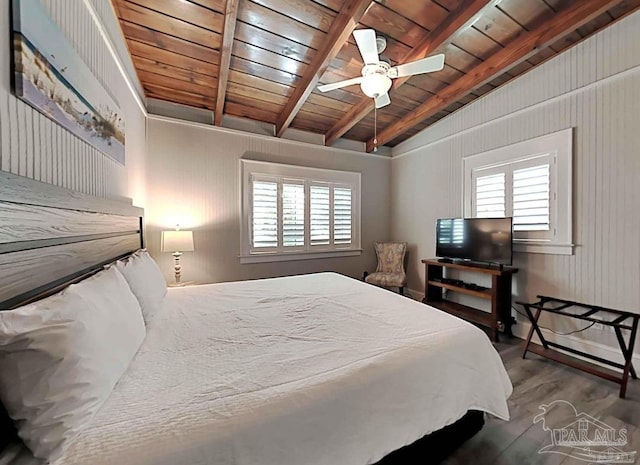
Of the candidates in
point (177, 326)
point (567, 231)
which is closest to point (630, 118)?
point (567, 231)

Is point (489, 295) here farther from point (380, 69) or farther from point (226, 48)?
point (226, 48)

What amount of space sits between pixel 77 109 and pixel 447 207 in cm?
423

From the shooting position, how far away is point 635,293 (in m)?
2.43

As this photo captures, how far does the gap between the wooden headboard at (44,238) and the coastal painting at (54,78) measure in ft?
1.29

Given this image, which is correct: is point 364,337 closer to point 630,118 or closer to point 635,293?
point 635,293

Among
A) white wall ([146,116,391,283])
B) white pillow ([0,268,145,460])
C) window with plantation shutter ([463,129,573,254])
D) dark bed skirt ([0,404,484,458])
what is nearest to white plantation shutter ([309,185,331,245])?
white wall ([146,116,391,283])

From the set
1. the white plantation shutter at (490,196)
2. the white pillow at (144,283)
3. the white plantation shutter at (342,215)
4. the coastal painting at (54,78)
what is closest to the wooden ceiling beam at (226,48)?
the coastal painting at (54,78)

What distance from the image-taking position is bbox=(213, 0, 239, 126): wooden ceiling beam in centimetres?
209

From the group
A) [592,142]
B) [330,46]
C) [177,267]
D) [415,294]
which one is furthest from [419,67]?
[415,294]

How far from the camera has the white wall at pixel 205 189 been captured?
3.46 metres

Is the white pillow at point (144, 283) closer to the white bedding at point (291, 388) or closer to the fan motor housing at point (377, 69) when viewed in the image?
the white bedding at point (291, 388)

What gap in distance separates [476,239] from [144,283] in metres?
3.53

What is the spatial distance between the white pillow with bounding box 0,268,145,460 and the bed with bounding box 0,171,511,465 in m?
0.05

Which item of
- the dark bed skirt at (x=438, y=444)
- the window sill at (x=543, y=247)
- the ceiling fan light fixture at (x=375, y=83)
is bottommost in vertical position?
the dark bed skirt at (x=438, y=444)
